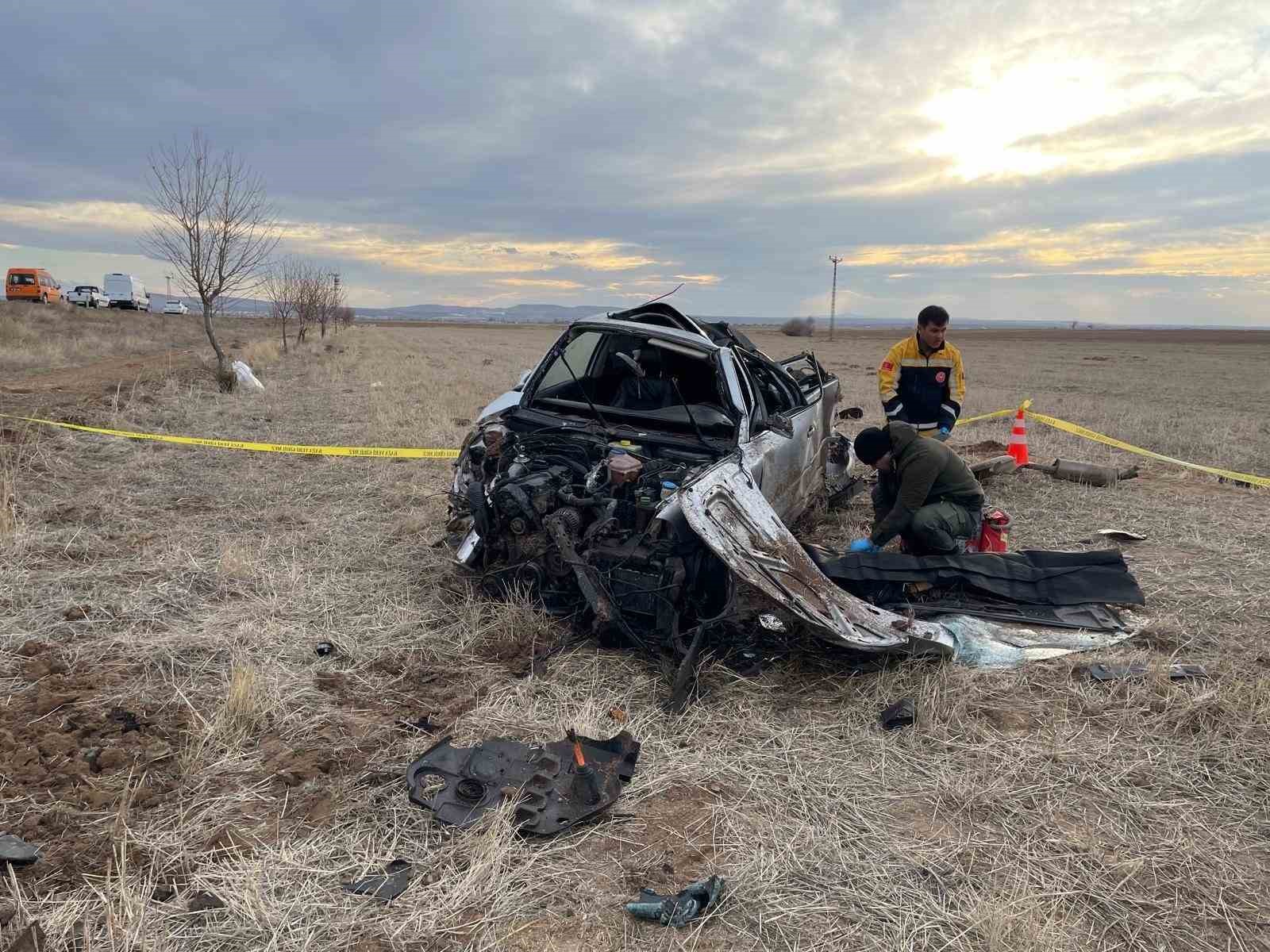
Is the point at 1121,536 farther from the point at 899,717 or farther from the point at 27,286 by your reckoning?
the point at 27,286

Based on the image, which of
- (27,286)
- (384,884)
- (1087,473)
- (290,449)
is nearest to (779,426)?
(384,884)

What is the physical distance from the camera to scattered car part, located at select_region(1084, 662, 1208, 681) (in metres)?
3.78

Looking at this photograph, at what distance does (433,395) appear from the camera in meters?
14.6

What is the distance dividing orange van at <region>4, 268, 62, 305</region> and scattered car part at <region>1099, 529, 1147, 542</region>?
1713 inches

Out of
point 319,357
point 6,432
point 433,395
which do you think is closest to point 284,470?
point 6,432

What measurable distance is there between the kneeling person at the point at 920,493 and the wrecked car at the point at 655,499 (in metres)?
0.61

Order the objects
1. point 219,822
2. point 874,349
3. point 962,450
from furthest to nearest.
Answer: point 874,349
point 962,450
point 219,822

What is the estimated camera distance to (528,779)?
2896 millimetres

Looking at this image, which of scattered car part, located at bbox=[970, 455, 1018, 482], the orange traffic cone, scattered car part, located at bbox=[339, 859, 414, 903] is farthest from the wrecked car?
the orange traffic cone

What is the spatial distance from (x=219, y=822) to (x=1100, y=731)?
3.56 meters

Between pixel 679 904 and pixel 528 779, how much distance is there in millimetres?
766

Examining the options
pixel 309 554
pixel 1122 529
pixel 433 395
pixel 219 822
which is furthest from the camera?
pixel 433 395

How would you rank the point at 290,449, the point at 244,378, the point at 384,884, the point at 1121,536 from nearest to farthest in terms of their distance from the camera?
the point at 384,884
the point at 1121,536
the point at 290,449
the point at 244,378

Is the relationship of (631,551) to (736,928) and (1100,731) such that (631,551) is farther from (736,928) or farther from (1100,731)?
(1100,731)
